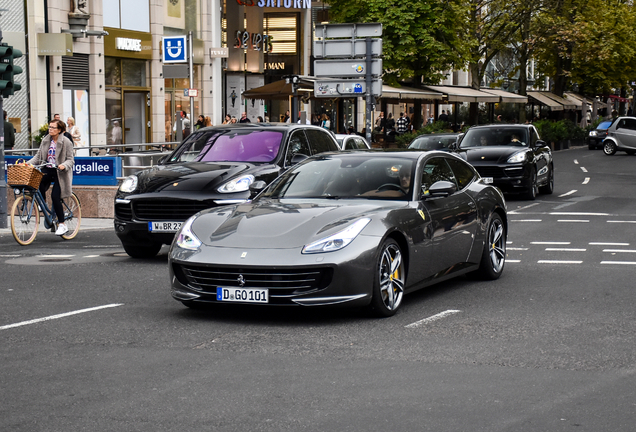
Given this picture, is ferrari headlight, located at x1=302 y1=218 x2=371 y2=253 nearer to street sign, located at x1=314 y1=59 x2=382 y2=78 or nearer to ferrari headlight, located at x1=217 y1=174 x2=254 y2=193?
ferrari headlight, located at x1=217 y1=174 x2=254 y2=193

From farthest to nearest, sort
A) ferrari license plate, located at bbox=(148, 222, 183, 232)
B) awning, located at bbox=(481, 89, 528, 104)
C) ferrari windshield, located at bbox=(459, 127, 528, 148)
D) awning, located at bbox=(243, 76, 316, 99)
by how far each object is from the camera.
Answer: awning, located at bbox=(481, 89, 528, 104) < awning, located at bbox=(243, 76, 316, 99) < ferrari windshield, located at bbox=(459, 127, 528, 148) < ferrari license plate, located at bbox=(148, 222, 183, 232)

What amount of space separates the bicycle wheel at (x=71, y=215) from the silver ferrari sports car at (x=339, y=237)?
547cm

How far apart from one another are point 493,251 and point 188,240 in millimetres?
3683

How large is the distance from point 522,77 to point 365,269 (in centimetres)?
5184

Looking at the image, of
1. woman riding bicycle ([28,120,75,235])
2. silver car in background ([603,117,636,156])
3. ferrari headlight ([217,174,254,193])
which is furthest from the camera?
silver car in background ([603,117,636,156])

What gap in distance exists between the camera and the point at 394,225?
834 centimetres

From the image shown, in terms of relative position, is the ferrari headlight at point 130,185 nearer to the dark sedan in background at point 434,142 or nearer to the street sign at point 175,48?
the street sign at point 175,48

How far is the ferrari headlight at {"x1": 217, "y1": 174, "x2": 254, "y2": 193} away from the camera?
12.0 meters

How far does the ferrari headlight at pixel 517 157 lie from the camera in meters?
22.3

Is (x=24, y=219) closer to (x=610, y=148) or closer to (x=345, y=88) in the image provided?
(x=345, y=88)

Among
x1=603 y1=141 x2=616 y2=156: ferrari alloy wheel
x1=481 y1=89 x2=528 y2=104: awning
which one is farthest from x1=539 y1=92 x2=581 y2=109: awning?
x1=603 y1=141 x2=616 y2=156: ferrari alloy wheel

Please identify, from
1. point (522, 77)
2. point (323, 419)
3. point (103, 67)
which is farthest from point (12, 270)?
point (522, 77)

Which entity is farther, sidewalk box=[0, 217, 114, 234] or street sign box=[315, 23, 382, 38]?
street sign box=[315, 23, 382, 38]

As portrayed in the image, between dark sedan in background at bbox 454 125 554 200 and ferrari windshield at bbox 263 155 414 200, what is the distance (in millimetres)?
12164
